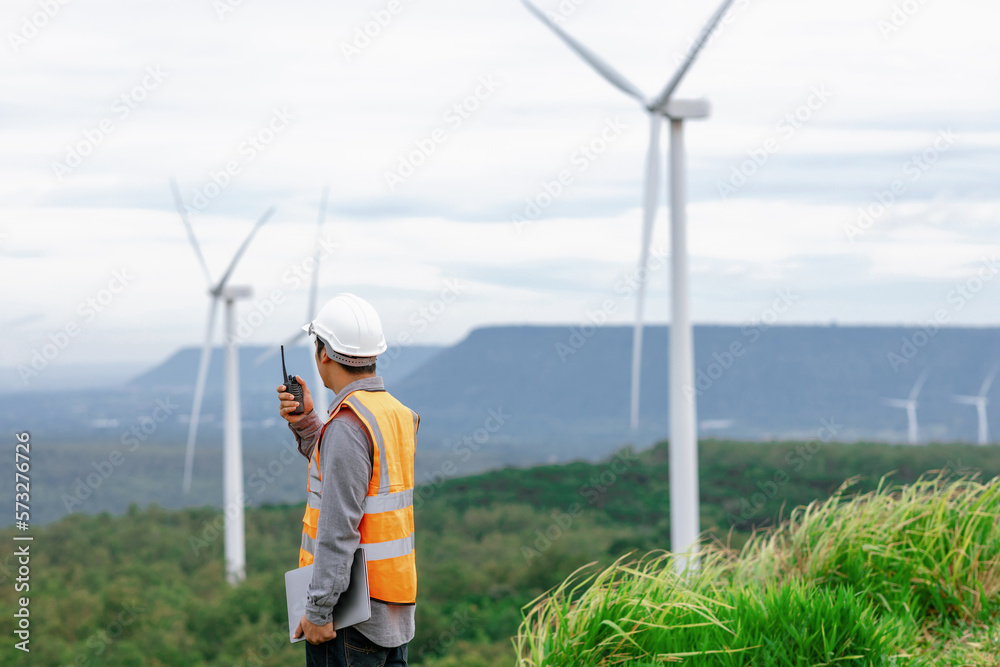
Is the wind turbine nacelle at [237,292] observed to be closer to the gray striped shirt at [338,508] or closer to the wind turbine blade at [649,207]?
the wind turbine blade at [649,207]

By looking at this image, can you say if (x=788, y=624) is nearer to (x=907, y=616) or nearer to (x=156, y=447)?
(x=907, y=616)

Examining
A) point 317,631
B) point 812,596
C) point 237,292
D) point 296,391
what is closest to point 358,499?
point 317,631

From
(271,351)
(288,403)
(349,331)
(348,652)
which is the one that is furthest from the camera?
(271,351)

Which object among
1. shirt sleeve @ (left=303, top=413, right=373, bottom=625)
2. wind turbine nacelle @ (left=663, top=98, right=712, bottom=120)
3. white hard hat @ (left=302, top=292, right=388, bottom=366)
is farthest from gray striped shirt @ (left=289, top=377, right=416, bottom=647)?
wind turbine nacelle @ (left=663, top=98, right=712, bottom=120)

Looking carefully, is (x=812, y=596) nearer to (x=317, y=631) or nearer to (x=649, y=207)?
(x=317, y=631)

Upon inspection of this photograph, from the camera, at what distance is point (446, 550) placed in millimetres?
68000

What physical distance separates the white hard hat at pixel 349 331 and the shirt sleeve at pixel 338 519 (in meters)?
0.48

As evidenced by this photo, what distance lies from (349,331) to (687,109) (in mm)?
14132

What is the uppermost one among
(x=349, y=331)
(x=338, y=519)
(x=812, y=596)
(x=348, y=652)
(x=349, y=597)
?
(x=349, y=331)

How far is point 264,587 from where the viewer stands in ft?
153

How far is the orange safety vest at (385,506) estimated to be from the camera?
484cm

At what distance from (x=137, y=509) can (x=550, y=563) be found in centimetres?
4510

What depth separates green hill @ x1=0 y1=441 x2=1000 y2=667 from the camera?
4044 cm

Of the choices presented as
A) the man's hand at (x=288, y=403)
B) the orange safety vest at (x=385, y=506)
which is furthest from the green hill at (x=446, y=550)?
the man's hand at (x=288, y=403)
